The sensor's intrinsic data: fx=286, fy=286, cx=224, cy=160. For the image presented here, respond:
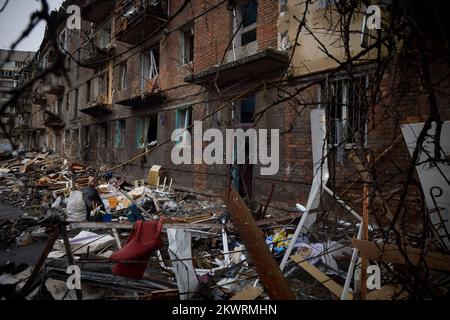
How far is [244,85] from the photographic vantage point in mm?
8031

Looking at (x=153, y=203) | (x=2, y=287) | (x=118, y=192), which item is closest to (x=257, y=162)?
(x=153, y=203)

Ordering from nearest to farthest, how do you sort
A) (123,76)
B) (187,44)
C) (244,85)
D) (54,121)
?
1. (244,85)
2. (187,44)
3. (123,76)
4. (54,121)

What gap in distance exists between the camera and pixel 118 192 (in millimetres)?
9328

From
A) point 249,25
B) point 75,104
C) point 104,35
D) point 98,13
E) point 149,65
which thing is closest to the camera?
point 249,25

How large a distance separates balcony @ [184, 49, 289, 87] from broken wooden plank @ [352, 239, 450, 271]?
434cm

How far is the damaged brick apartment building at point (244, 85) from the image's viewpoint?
2129 mm

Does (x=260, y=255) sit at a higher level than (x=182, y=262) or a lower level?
higher

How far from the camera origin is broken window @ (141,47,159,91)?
12.0 metres

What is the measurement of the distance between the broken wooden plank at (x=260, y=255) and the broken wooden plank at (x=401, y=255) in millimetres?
844

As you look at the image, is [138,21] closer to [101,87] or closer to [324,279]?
[101,87]

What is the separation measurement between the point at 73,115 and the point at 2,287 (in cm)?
2091

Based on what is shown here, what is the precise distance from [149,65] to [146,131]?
294 cm

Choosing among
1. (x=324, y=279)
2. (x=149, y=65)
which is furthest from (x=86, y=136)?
(x=324, y=279)

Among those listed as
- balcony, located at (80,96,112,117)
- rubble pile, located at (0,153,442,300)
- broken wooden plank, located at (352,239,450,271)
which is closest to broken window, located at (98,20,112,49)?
balcony, located at (80,96,112,117)
